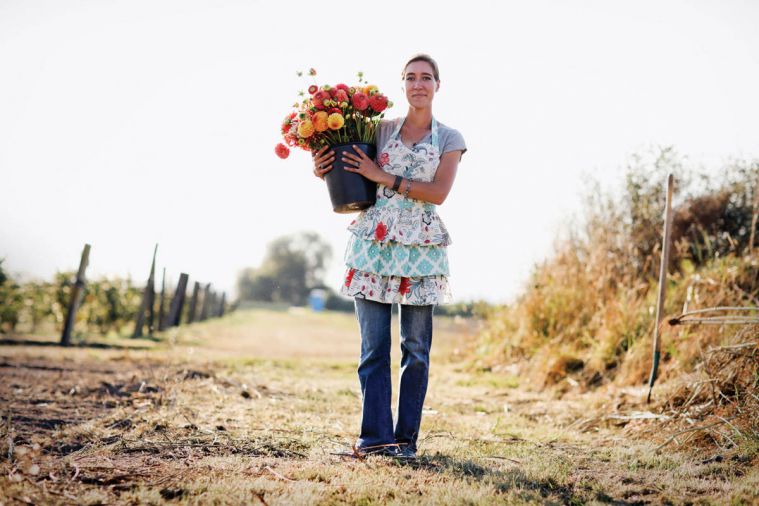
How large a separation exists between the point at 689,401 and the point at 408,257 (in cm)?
207

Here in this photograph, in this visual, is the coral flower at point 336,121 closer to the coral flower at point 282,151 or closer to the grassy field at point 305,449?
the coral flower at point 282,151

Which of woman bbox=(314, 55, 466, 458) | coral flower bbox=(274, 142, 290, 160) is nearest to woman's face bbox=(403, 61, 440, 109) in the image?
woman bbox=(314, 55, 466, 458)

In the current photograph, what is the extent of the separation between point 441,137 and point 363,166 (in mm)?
441

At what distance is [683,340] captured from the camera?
5.14 meters

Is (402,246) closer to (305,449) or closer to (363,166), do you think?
(363,166)

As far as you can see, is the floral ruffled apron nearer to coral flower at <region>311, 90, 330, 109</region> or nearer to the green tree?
coral flower at <region>311, 90, 330, 109</region>

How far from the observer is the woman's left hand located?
3043 millimetres

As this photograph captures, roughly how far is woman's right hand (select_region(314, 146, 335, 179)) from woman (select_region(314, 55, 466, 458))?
0.10ft

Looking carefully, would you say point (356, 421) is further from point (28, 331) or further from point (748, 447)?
point (28, 331)

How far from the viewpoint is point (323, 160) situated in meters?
3.25

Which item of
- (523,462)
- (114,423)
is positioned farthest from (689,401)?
(114,423)

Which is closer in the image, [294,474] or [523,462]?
[294,474]

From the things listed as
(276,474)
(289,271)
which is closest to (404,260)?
(276,474)

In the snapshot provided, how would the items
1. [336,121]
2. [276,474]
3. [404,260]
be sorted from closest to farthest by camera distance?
[276,474] < [404,260] < [336,121]
